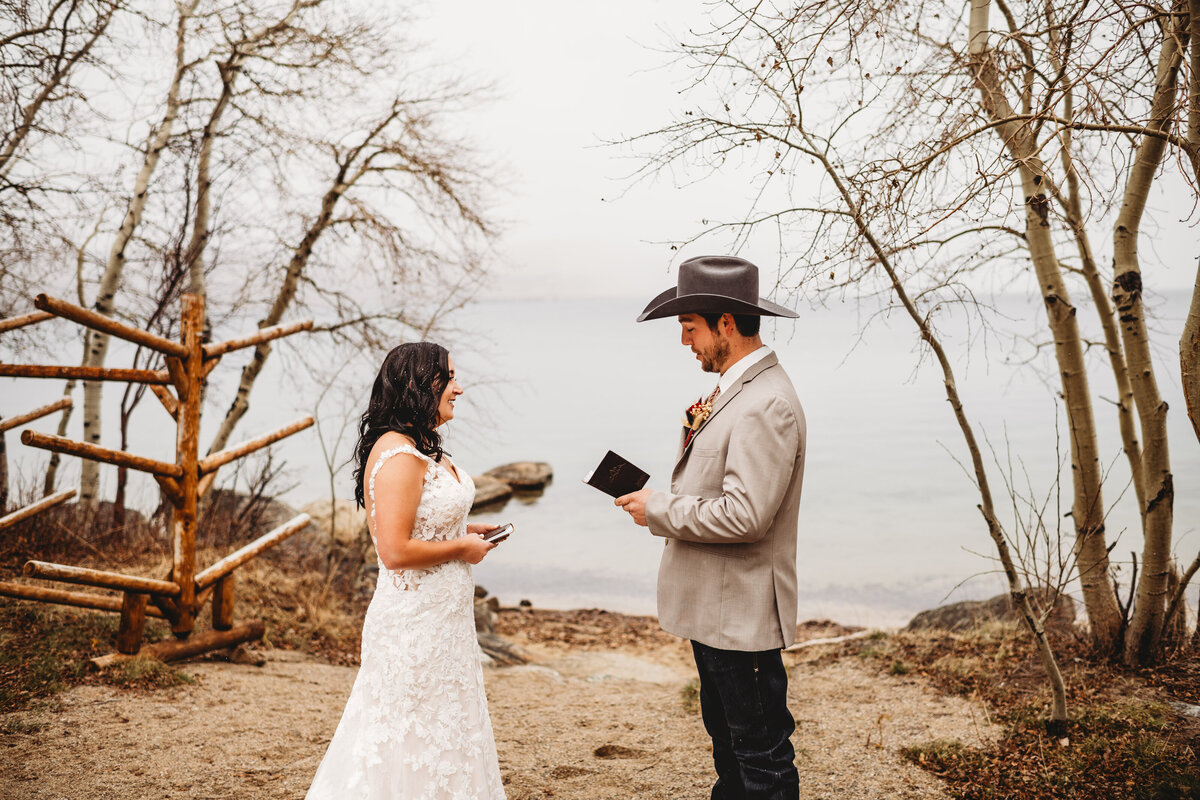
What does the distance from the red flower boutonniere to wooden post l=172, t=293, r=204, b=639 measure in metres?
3.42

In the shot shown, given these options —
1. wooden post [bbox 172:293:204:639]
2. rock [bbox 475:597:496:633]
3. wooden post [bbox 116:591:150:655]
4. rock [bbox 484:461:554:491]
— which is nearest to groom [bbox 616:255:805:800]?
wooden post [bbox 172:293:204:639]

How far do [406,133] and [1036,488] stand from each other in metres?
15.6

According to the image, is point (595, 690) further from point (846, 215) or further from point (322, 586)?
point (846, 215)

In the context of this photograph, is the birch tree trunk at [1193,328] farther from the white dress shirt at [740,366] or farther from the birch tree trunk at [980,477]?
the white dress shirt at [740,366]

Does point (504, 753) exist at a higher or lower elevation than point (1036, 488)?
lower

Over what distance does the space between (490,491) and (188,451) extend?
13.3 m

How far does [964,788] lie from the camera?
3.79 metres

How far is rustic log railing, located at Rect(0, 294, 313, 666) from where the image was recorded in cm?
485

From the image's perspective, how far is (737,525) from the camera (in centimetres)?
271

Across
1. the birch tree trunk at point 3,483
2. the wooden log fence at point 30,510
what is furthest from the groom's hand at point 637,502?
the birch tree trunk at point 3,483

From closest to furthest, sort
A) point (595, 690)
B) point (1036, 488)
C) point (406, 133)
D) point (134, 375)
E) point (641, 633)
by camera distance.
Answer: point (134, 375), point (595, 690), point (406, 133), point (641, 633), point (1036, 488)

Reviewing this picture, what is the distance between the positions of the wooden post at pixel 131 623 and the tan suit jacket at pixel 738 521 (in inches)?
150

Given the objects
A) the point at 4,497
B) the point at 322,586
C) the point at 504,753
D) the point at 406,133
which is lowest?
the point at 504,753

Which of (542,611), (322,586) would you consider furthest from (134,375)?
(542,611)
